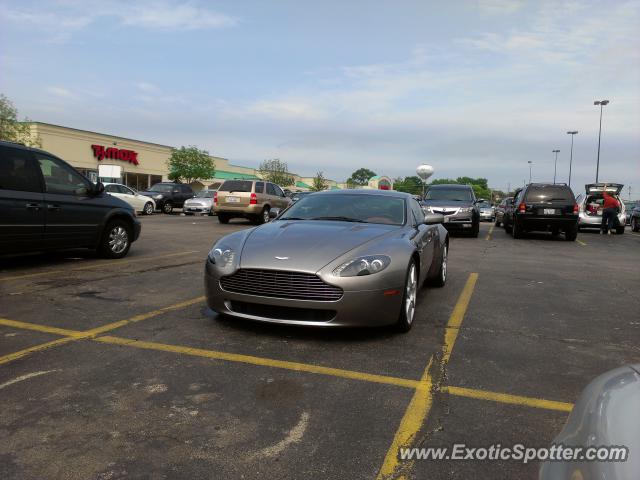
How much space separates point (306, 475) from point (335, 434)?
41cm

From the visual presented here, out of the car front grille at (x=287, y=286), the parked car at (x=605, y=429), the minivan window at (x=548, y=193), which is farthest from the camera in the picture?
the minivan window at (x=548, y=193)

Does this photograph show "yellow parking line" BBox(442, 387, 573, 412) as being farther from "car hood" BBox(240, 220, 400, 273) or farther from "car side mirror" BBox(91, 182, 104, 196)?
"car side mirror" BBox(91, 182, 104, 196)

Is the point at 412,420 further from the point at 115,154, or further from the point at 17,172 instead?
the point at 115,154

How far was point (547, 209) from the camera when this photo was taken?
602 inches

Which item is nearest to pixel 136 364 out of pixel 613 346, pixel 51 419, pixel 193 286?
pixel 51 419

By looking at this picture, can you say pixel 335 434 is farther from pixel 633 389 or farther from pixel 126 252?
pixel 126 252

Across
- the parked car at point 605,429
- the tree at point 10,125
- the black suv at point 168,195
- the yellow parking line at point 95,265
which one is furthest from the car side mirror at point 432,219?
the tree at point 10,125

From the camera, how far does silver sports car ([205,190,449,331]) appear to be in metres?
4.01

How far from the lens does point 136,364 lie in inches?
141

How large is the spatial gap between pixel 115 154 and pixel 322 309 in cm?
4384

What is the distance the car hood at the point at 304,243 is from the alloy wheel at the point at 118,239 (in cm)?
448

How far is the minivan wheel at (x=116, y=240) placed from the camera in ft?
27.6

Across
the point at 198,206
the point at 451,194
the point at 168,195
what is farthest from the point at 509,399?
the point at 168,195

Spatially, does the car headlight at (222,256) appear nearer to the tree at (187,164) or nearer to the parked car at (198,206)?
the parked car at (198,206)
